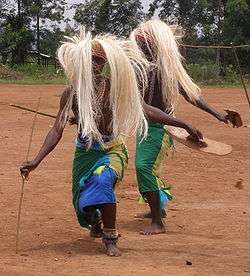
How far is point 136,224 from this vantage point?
249 inches

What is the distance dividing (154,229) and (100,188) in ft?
3.38

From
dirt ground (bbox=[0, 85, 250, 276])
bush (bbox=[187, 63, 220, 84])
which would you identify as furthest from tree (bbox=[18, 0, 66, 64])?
dirt ground (bbox=[0, 85, 250, 276])

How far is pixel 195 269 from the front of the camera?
4.72 meters

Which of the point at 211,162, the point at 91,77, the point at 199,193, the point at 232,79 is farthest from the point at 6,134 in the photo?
the point at 232,79

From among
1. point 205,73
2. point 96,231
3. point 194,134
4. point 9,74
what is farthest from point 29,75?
point 194,134

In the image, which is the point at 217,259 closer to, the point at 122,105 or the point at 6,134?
the point at 122,105

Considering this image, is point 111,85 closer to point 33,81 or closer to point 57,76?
point 33,81

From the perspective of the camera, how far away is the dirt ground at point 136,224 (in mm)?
4820

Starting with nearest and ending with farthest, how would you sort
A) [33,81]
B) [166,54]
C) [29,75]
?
1. [166,54]
2. [33,81]
3. [29,75]

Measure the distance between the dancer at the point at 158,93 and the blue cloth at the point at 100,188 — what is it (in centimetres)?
89

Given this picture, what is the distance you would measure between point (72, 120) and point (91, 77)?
46 cm

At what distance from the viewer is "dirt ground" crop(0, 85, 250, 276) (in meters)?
4.82

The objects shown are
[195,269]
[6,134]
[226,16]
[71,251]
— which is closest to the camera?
[195,269]

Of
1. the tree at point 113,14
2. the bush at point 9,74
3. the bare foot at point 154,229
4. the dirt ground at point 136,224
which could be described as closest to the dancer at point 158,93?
the bare foot at point 154,229
